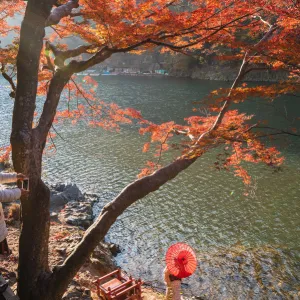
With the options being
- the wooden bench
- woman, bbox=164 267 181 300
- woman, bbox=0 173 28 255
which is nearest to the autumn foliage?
woman, bbox=0 173 28 255

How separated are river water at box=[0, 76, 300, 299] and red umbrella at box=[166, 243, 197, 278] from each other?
9.49 ft

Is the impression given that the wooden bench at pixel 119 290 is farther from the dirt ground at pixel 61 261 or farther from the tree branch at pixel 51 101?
the tree branch at pixel 51 101

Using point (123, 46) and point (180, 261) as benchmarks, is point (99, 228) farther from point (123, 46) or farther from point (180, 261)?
point (123, 46)

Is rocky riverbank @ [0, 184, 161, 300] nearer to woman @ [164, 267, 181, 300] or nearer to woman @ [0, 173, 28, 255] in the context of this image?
woman @ [164, 267, 181, 300]

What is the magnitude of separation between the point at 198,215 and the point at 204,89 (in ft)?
104

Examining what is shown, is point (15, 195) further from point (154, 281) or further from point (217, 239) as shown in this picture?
point (217, 239)

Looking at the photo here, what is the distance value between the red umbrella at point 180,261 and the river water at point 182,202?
2.89m

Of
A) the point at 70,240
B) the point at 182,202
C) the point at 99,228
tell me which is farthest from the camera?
the point at 182,202

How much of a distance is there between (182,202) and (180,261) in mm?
8270

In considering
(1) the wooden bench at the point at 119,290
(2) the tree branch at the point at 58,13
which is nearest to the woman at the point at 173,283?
(1) the wooden bench at the point at 119,290

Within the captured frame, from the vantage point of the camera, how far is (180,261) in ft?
18.1

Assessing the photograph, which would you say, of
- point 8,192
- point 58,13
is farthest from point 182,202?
point 8,192

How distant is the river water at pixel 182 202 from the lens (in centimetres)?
1066

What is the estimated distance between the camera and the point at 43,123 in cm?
475
